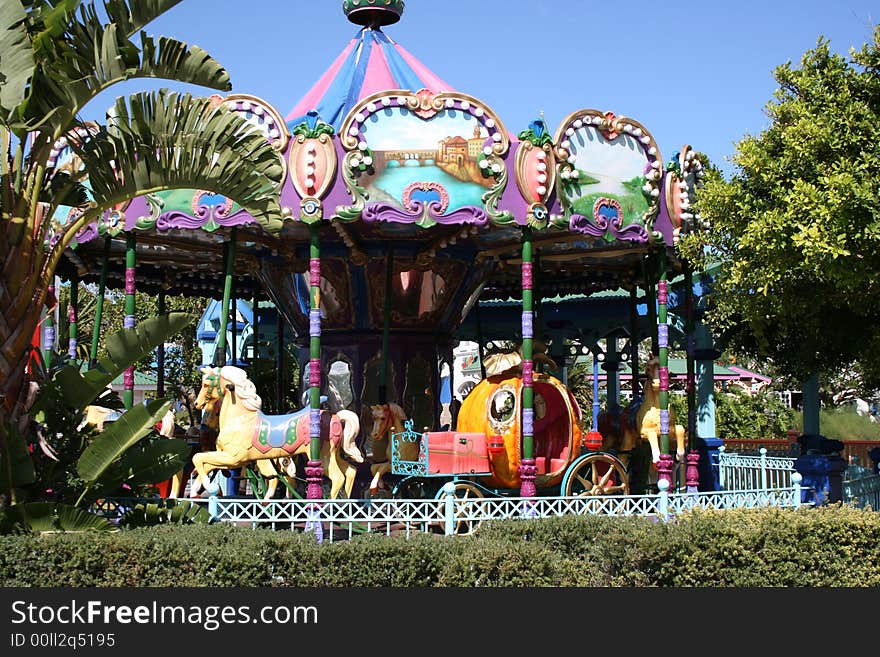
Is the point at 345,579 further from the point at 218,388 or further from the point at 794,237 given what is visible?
the point at 794,237

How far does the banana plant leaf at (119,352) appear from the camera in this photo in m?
12.0

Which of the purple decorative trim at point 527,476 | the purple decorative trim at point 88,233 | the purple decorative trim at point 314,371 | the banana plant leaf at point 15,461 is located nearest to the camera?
the banana plant leaf at point 15,461

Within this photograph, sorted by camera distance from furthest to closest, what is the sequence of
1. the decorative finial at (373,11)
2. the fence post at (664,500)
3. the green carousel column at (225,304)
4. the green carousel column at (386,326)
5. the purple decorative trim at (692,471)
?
the decorative finial at (373,11) → the green carousel column at (386,326) → the purple decorative trim at (692,471) → the green carousel column at (225,304) → the fence post at (664,500)

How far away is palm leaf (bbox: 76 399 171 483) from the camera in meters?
11.2

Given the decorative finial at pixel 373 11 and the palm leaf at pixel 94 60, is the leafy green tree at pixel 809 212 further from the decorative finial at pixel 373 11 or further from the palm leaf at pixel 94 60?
the palm leaf at pixel 94 60

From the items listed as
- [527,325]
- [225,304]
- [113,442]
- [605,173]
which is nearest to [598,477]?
[527,325]

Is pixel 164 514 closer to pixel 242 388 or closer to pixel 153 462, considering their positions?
pixel 153 462

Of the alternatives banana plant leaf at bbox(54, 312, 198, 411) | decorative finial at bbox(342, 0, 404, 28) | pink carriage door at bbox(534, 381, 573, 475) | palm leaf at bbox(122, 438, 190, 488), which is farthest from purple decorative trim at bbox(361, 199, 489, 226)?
decorative finial at bbox(342, 0, 404, 28)

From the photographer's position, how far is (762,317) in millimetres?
17172

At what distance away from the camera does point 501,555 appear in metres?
9.95

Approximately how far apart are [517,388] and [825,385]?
33.8m

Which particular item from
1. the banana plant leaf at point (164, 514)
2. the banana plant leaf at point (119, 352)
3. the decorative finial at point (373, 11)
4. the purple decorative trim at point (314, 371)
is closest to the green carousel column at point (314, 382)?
the purple decorative trim at point (314, 371)

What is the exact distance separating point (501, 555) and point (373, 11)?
37.7ft

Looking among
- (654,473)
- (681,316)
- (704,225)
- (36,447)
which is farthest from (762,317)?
(36,447)
